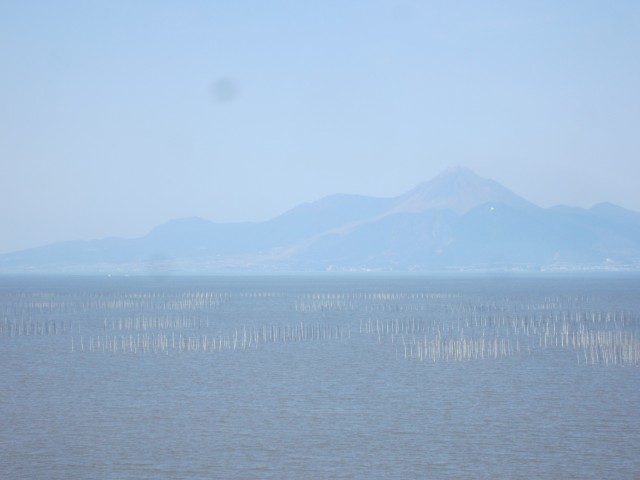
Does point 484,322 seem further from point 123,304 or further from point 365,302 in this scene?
point 123,304

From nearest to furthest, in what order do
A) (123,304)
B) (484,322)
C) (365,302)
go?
(484,322) → (123,304) → (365,302)

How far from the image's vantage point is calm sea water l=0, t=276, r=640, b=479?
113ft

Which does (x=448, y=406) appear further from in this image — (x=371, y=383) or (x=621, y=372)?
(x=621, y=372)

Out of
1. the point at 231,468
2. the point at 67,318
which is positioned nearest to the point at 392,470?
the point at 231,468

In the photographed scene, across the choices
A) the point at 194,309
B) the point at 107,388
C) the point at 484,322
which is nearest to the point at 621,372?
the point at 107,388

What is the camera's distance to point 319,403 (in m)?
48.0

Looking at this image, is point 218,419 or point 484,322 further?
point 484,322

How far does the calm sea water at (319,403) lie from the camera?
3459 centimetres

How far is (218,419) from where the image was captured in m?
43.2

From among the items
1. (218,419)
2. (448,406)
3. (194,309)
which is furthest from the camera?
(194,309)

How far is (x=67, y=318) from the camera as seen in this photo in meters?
116

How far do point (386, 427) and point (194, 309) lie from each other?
100m

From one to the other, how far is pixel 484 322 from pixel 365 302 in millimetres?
56312

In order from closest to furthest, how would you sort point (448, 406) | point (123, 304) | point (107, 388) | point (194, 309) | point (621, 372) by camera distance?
point (448, 406) → point (107, 388) → point (621, 372) → point (194, 309) → point (123, 304)
